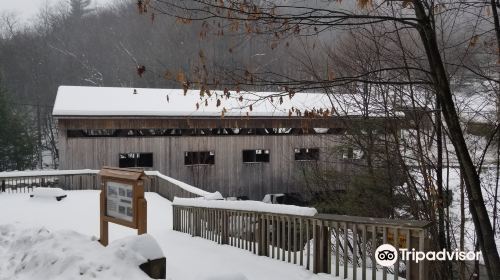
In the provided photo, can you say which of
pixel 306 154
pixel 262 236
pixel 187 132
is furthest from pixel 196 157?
pixel 262 236

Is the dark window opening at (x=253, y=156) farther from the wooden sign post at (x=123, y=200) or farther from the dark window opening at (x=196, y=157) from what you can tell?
the wooden sign post at (x=123, y=200)

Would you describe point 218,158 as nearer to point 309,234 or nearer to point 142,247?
point 309,234

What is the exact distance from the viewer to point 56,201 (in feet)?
46.5

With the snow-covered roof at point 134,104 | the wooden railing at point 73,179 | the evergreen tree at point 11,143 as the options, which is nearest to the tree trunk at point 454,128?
the wooden railing at point 73,179

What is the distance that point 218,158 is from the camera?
2170 cm

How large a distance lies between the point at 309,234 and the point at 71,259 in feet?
10.1

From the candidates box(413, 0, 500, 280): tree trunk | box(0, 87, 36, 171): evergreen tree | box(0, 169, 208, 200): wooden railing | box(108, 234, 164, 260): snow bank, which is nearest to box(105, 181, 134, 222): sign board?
box(108, 234, 164, 260): snow bank

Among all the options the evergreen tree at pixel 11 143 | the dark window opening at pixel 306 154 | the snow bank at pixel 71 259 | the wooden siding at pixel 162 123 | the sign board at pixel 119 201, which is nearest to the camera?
the snow bank at pixel 71 259

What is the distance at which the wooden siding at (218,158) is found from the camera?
19.3 meters

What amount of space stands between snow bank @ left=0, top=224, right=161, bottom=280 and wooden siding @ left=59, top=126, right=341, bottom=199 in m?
13.3

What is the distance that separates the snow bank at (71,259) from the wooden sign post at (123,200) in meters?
0.54

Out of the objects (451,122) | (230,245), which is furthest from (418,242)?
(230,245)

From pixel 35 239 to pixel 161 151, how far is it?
14.0 m

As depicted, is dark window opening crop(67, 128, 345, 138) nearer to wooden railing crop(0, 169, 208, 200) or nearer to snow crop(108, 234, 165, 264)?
wooden railing crop(0, 169, 208, 200)
